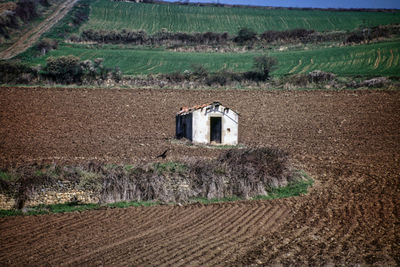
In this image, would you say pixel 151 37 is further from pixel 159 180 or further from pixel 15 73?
pixel 159 180

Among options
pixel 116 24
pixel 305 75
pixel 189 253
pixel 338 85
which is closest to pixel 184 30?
pixel 116 24

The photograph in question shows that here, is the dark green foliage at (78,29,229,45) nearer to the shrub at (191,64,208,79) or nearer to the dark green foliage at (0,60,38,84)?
the shrub at (191,64,208,79)

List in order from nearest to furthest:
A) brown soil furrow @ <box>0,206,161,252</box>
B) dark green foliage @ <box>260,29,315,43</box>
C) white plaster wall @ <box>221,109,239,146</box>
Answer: brown soil furrow @ <box>0,206,161,252</box> → white plaster wall @ <box>221,109,239,146</box> → dark green foliage @ <box>260,29,315,43</box>

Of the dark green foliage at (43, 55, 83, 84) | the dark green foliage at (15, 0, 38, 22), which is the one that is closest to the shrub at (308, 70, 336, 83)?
the dark green foliage at (43, 55, 83, 84)

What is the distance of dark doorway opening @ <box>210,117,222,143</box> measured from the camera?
85.7 ft

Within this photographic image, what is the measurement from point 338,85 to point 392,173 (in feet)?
80.7

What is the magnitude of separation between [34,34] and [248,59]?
3317 cm

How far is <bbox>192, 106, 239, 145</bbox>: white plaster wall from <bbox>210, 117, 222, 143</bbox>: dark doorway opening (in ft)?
A: 2.15

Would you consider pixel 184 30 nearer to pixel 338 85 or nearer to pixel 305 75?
pixel 305 75

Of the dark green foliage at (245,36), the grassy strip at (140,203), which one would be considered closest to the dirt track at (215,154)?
the grassy strip at (140,203)

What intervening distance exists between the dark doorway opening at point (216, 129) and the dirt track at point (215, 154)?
6.60ft

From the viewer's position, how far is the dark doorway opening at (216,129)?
26134mm

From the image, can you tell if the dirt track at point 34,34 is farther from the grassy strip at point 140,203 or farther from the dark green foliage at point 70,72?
the grassy strip at point 140,203

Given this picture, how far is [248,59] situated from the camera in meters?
56.7
